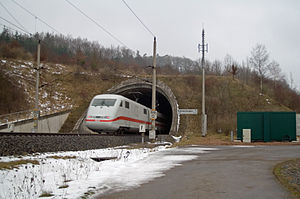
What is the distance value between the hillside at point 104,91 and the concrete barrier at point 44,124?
3.48 feet

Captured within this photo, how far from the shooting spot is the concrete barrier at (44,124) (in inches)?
1011

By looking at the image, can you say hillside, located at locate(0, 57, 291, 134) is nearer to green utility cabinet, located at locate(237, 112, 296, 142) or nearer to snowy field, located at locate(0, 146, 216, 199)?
green utility cabinet, located at locate(237, 112, 296, 142)

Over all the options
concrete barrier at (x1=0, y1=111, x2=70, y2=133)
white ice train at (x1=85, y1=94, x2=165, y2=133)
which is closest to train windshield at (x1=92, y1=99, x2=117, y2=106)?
white ice train at (x1=85, y1=94, x2=165, y2=133)

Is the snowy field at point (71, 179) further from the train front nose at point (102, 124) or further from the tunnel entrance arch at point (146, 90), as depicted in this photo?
the tunnel entrance arch at point (146, 90)

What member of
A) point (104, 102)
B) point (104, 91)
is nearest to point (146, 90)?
point (104, 91)

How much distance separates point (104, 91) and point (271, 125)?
94.1ft

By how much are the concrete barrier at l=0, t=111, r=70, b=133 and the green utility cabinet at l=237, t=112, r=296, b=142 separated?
67.2 ft

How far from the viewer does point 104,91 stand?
48719 millimetres

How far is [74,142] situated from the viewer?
17.6m

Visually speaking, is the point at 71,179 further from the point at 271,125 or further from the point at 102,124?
the point at 271,125

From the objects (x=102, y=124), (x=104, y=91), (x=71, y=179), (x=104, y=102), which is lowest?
(x=71, y=179)

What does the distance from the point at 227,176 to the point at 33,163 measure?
6620 millimetres

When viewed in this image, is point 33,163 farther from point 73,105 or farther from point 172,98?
point 73,105

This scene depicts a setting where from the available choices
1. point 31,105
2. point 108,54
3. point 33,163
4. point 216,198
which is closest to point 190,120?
point 31,105
